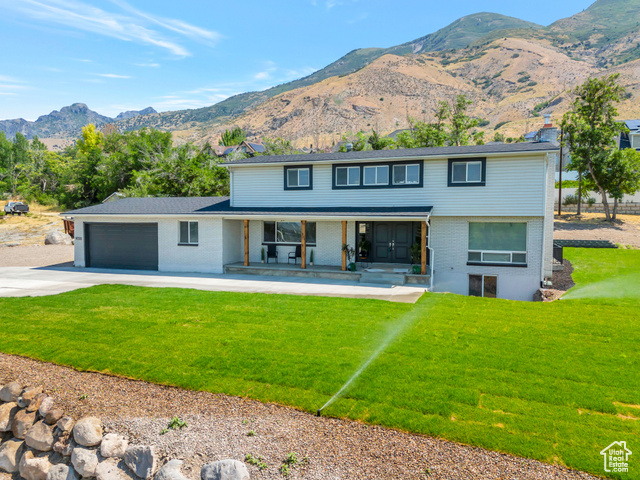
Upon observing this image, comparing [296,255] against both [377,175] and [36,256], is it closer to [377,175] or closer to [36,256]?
[377,175]

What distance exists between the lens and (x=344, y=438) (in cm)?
532

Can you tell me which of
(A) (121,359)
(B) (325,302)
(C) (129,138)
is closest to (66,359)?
(A) (121,359)

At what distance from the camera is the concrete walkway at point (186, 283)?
1407 centimetres

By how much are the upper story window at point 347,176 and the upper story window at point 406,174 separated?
1710 millimetres

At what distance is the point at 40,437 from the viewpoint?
649cm

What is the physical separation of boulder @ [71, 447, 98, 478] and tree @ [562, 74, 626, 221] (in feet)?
122

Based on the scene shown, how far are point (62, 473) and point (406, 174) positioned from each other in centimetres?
1520

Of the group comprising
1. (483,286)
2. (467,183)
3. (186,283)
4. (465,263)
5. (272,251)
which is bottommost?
(483,286)

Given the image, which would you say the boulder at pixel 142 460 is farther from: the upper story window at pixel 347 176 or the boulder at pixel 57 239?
the boulder at pixel 57 239

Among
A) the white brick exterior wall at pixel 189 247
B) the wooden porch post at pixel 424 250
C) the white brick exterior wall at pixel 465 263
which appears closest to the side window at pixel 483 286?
the white brick exterior wall at pixel 465 263

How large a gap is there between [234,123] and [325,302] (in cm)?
14278

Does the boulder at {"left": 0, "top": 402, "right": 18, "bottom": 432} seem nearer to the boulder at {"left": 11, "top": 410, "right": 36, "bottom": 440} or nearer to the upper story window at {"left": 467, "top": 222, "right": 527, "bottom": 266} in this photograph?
the boulder at {"left": 11, "top": 410, "right": 36, "bottom": 440}

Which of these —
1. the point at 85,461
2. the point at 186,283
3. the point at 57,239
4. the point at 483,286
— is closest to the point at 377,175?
the point at 483,286

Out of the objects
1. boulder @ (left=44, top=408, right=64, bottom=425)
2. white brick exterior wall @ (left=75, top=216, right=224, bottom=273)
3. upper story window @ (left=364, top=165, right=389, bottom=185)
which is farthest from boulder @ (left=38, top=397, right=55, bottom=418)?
upper story window @ (left=364, top=165, right=389, bottom=185)
